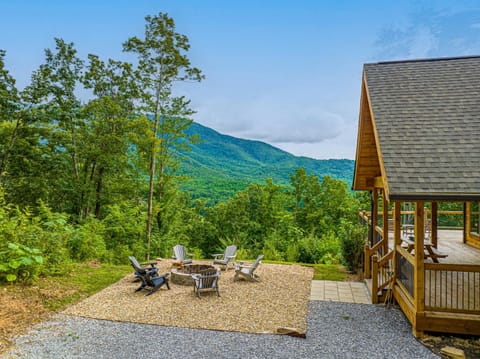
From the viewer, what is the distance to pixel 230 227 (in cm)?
2683

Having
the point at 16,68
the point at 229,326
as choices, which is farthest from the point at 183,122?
the point at 229,326

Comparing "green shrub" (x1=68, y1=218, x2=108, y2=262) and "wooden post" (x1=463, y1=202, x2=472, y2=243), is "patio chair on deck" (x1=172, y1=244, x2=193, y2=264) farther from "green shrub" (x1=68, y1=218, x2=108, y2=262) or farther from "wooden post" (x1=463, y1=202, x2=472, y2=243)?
"wooden post" (x1=463, y1=202, x2=472, y2=243)

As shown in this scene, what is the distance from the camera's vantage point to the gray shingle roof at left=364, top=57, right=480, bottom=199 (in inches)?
203

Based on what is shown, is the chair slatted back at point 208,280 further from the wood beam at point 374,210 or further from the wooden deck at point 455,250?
the wooden deck at point 455,250

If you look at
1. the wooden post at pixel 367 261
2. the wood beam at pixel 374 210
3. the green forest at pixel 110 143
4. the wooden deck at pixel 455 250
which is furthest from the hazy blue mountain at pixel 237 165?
the wooden post at pixel 367 261

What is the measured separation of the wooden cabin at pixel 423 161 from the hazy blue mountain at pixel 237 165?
→ 24.4 metres

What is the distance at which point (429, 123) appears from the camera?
21.0 feet

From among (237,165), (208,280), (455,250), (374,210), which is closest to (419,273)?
(374,210)

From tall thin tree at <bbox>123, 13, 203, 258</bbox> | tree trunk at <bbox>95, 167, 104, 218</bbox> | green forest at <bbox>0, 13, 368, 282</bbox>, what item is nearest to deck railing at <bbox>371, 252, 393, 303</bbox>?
green forest at <bbox>0, 13, 368, 282</bbox>

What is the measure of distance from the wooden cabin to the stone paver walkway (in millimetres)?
481

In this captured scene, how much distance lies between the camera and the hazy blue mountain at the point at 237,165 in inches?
1456

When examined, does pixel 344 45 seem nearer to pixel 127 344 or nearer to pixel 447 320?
pixel 447 320

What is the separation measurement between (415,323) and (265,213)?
21.3m

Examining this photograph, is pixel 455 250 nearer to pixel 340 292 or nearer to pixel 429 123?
pixel 340 292
